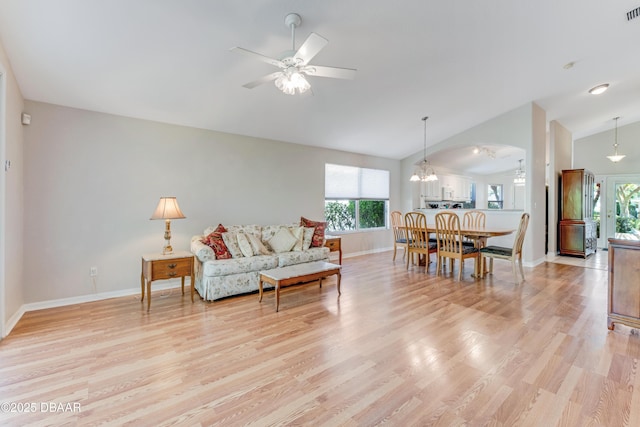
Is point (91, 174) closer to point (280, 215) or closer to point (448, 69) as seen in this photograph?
point (280, 215)

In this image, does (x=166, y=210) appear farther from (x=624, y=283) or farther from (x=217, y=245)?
(x=624, y=283)

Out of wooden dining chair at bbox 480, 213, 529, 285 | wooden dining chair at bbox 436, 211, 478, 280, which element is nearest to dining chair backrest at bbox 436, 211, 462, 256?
wooden dining chair at bbox 436, 211, 478, 280

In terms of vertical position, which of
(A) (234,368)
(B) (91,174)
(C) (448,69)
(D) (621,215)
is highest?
(C) (448,69)

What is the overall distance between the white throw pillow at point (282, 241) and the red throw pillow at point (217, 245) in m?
0.80

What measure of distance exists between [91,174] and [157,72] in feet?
5.19

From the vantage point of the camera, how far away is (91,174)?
12.0ft

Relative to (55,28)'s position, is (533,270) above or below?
below

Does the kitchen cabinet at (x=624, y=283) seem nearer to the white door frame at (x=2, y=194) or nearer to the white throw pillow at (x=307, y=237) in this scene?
the white throw pillow at (x=307, y=237)

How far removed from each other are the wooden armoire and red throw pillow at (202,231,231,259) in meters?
7.43

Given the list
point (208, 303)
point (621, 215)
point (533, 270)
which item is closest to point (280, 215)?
point (208, 303)

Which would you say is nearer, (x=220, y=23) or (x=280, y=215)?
(x=220, y=23)

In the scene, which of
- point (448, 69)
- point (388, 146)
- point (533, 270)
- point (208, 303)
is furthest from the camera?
point (388, 146)

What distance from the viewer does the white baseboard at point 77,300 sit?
294 cm

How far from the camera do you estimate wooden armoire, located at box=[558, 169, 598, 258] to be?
6.55 metres
